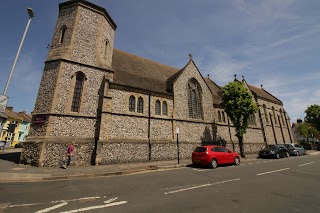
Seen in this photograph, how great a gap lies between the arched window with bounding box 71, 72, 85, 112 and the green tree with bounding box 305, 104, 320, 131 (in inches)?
2222

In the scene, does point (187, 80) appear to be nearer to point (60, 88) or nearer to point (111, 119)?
point (111, 119)

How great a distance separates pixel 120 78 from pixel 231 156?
516 inches

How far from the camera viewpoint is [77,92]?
48.0 ft

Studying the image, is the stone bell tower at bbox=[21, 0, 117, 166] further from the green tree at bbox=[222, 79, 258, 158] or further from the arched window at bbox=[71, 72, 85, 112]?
the green tree at bbox=[222, 79, 258, 158]

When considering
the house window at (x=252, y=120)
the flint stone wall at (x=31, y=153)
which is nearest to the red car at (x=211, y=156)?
the flint stone wall at (x=31, y=153)

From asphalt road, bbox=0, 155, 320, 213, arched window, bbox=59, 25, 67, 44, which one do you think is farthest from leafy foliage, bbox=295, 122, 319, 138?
arched window, bbox=59, 25, 67, 44

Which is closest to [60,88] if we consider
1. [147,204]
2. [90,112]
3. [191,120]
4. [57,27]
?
[90,112]

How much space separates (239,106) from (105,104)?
15797 millimetres

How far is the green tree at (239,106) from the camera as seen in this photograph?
19.9m

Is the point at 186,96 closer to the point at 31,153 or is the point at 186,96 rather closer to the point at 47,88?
the point at 47,88

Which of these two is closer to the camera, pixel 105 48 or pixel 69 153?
pixel 69 153

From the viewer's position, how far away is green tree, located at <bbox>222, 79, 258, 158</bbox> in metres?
19.9

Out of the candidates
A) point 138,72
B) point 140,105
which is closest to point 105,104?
point 140,105

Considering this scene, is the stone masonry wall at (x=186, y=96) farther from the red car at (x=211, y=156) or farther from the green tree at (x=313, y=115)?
the green tree at (x=313, y=115)
